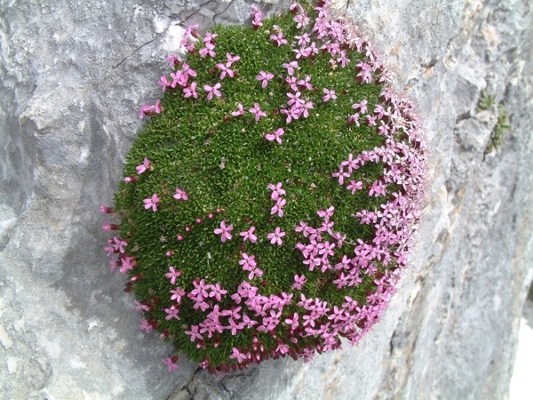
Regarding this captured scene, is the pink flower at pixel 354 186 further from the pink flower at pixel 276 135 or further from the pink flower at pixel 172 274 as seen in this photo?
the pink flower at pixel 172 274

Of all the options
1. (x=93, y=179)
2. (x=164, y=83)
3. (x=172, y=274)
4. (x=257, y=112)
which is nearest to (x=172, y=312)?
(x=172, y=274)

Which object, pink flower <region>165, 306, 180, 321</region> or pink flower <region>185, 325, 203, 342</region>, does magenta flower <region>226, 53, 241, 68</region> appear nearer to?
pink flower <region>165, 306, 180, 321</region>

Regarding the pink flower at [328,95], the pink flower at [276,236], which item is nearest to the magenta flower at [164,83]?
the pink flower at [328,95]

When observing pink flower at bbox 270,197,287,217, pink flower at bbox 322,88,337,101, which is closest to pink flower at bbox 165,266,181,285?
pink flower at bbox 270,197,287,217

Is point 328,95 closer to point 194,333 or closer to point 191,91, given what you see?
point 191,91

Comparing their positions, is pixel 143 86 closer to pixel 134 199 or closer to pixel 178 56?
pixel 178 56

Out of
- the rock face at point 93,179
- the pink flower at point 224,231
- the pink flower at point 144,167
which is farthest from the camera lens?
the rock face at point 93,179

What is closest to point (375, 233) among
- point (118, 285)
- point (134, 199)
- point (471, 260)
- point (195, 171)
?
point (195, 171)

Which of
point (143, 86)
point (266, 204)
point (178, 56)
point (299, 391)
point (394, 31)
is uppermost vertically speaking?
point (394, 31)

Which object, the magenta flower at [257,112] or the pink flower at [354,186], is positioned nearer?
the magenta flower at [257,112]
